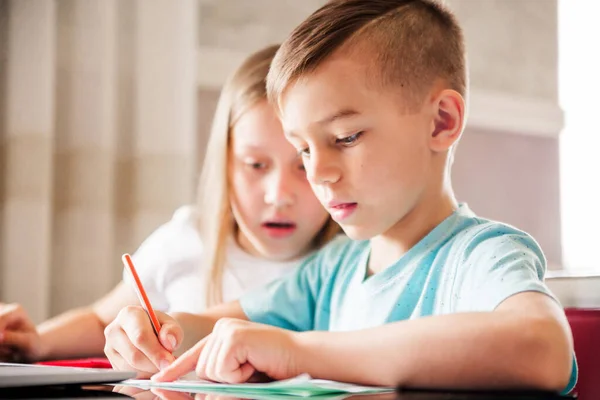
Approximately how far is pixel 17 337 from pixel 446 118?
71 cm

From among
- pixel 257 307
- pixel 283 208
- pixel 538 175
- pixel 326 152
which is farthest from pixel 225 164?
pixel 538 175

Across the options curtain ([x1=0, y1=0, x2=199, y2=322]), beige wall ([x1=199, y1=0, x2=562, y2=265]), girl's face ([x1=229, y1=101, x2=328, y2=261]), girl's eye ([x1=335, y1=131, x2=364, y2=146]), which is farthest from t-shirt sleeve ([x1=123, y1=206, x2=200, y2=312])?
beige wall ([x1=199, y1=0, x2=562, y2=265])

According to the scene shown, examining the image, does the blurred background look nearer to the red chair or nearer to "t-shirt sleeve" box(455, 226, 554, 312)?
the red chair

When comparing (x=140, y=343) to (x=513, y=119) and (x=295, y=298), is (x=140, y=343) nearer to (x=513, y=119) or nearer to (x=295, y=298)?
(x=295, y=298)

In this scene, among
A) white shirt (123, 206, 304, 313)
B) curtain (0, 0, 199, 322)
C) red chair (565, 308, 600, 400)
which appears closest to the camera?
red chair (565, 308, 600, 400)

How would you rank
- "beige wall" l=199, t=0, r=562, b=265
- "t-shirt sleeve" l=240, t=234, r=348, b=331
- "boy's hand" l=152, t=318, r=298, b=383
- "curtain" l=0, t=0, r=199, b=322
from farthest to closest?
1. "beige wall" l=199, t=0, r=562, b=265
2. "curtain" l=0, t=0, r=199, b=322
3. "t-shirt sleeve" l=240, t=234, r=348, b=331
4. "boy's hand" l=152, t=318, r=298, b=383

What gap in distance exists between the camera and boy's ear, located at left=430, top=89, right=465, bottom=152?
838mm

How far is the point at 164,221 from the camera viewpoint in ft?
6.42

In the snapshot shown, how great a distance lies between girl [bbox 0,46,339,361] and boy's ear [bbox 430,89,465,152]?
1.09ft

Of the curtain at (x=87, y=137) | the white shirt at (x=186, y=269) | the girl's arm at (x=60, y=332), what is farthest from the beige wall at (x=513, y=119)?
the girl's arm at (x=60, y=332)

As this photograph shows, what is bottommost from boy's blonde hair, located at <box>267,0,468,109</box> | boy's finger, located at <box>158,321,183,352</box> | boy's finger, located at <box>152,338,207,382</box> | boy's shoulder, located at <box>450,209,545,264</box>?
boy's finger, located at <box>152,338,207,382</box>

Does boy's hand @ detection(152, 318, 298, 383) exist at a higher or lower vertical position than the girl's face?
lower

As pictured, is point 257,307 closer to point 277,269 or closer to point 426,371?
point 277,269

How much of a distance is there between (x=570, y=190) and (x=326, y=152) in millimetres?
1940
